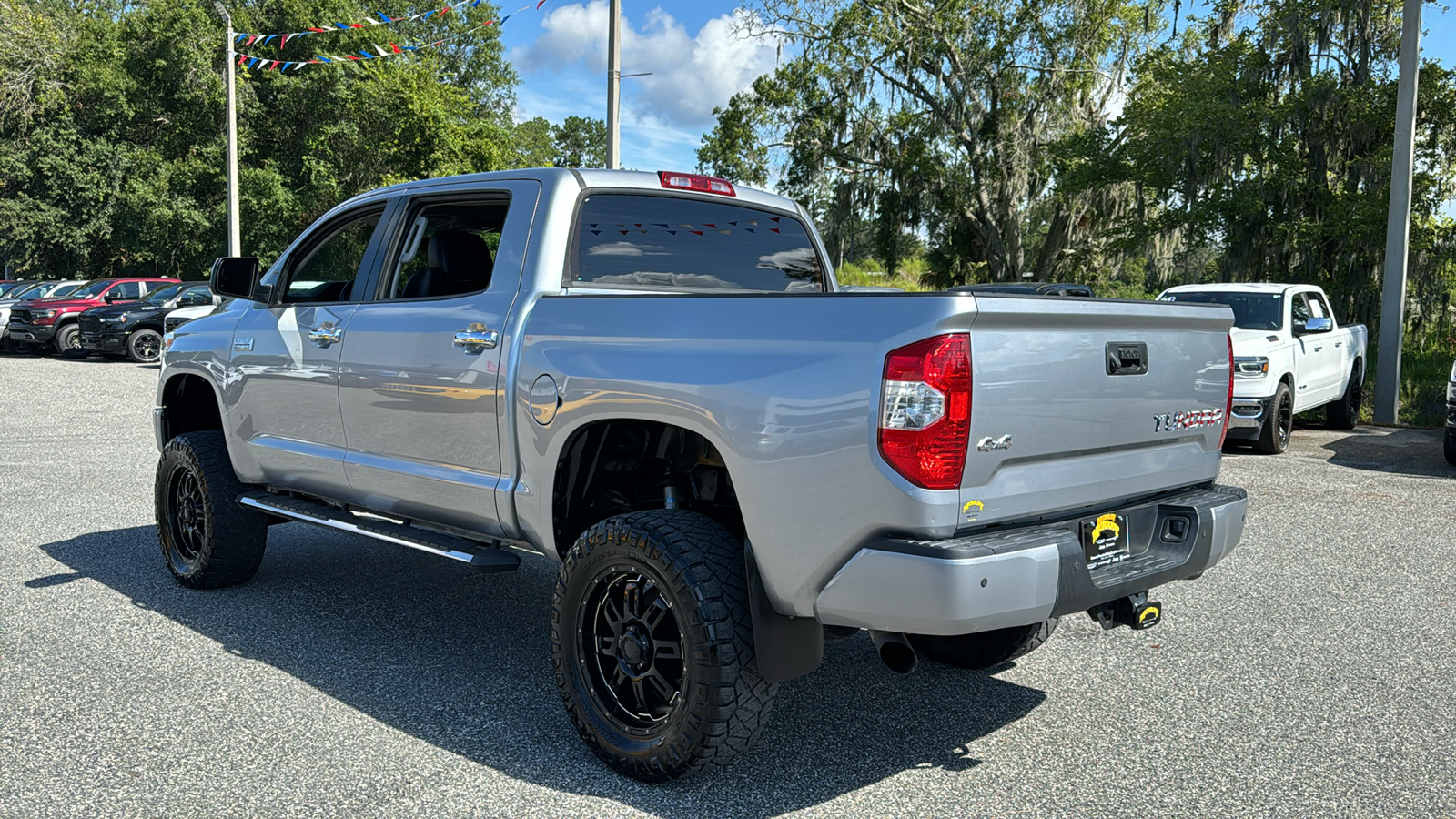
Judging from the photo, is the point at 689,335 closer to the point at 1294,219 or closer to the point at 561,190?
the point at 561,190

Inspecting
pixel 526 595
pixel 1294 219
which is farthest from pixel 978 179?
pixel 526 595

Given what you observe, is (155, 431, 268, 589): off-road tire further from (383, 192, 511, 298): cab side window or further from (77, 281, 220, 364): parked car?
(77, 281, 220, 364): parked car

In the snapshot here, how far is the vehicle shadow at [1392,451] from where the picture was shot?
35.4 ft

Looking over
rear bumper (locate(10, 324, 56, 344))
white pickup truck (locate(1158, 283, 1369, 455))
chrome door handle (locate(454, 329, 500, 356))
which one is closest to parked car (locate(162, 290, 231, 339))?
rear bumper (locate(10, 324, 56, 344))

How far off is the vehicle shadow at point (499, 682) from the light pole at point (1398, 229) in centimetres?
1252

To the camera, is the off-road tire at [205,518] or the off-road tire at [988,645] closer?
the off-road tire at [988,645]

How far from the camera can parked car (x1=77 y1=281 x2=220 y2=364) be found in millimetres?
22391

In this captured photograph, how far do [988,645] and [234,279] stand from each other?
158 inches

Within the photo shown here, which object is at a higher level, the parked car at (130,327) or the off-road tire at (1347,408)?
the parked car at (130,327)

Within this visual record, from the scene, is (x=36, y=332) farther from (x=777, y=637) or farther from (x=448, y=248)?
(x=777, y=637)

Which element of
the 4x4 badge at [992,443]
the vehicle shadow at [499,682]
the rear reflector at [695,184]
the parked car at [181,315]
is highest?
the rear reflector at [695,184]

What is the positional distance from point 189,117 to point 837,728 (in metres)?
40.7

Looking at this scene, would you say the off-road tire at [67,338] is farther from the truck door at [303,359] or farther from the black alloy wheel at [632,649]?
the black alloy wheel at [632,649]

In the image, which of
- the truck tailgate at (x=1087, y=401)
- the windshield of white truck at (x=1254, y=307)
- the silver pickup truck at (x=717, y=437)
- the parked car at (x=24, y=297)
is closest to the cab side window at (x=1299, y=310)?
the windshield of white truck at (x=1254, y=307)
